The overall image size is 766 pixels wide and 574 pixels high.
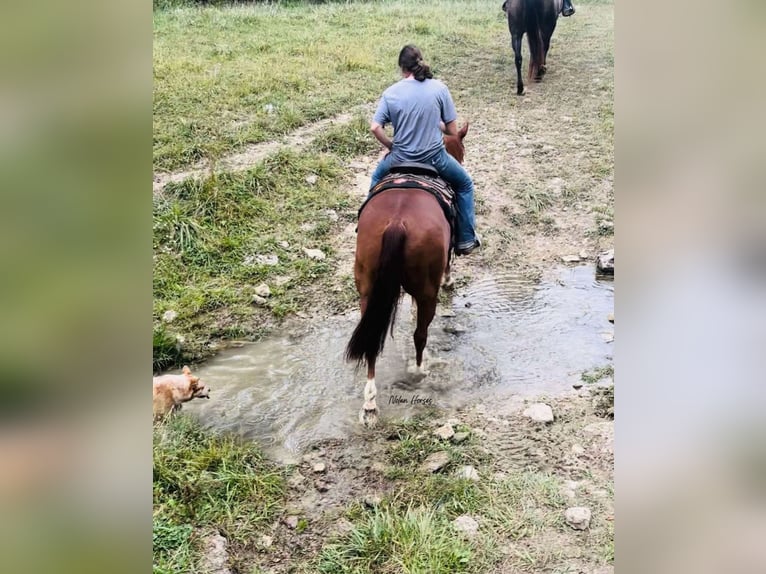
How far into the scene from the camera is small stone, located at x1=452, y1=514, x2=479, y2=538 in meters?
2.70

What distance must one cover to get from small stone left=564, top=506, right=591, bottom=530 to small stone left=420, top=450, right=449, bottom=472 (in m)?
0.65

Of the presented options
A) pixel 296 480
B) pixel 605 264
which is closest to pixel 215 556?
pixel 296 480

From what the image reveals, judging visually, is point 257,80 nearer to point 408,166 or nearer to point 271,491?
point 408,166

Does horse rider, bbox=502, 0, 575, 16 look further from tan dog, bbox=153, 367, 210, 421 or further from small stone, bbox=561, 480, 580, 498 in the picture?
tan dog, bbox=153, 367, 210, 421

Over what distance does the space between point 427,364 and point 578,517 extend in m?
1.39

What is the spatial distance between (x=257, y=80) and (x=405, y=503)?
466cm

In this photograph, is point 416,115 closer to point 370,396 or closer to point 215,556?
point 370,396

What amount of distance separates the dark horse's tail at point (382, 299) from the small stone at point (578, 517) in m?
1.26

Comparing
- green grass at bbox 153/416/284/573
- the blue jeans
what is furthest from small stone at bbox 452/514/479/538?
the blue jeans

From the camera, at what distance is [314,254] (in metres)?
4.69

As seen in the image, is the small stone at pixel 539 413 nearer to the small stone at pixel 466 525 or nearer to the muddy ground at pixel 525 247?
the muddy ground at pixel 525 247

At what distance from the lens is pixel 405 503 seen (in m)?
2.86
